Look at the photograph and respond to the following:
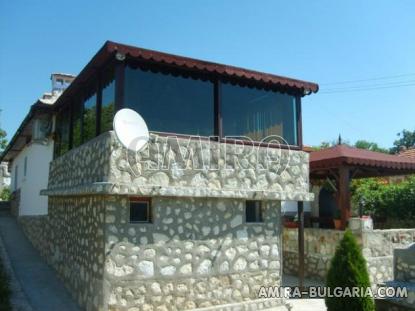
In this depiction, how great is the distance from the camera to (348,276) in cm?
726

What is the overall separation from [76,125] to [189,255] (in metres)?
4.92

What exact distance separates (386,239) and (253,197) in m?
5.28

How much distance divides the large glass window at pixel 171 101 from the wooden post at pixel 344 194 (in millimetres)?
5068

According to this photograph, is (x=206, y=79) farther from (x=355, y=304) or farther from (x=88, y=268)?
(x=355, y=304)

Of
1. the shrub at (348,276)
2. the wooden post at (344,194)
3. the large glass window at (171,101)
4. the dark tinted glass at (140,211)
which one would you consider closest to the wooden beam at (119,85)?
the large glass window at (171,101)

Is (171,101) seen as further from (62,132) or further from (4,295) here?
(62,132)

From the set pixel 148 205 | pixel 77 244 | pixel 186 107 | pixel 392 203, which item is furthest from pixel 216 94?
pixel 392 203

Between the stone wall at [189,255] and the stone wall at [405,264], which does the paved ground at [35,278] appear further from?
the stone wall at [405,264]

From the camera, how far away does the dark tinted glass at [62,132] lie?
12.0 meters

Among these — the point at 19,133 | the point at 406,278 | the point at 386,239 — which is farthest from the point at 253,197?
the point at 19,133

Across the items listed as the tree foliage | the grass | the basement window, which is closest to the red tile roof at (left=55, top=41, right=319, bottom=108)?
the basement window

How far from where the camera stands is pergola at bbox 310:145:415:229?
39.4 ft

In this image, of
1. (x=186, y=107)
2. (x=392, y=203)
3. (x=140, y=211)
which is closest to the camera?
(x=140, y=211)

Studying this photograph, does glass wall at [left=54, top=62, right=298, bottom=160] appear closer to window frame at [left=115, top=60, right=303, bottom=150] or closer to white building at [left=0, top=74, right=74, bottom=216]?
window frame at [left=115, top=60, right=303, bottom=150]
